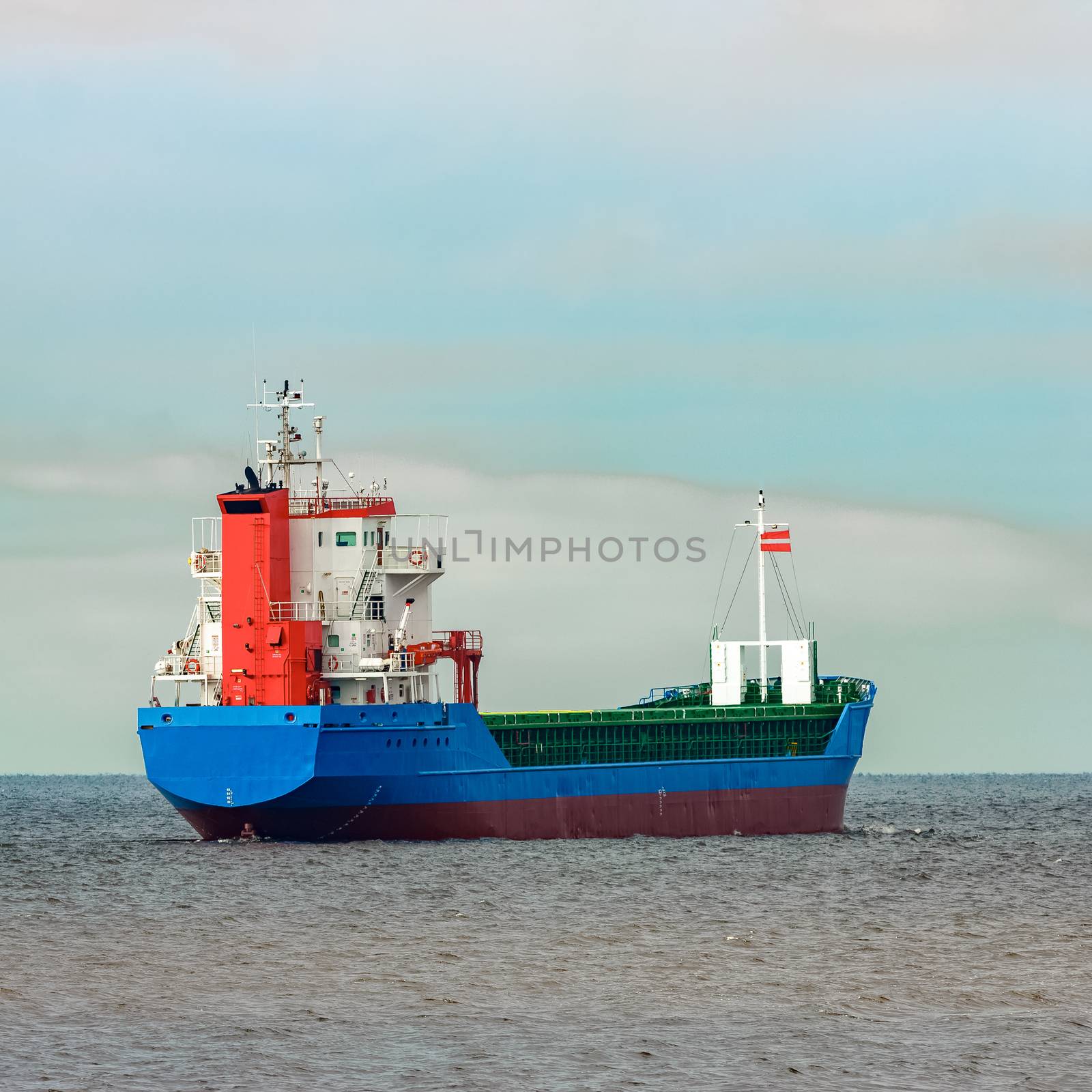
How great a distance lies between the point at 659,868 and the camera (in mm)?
46125

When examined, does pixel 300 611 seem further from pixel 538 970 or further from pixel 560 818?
pixel 538 970

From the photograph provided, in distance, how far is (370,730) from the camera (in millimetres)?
47188

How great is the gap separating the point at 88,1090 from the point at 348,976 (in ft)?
26.6

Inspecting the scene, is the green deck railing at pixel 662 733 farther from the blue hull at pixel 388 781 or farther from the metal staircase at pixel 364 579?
the metal staircase at pixel 364 579

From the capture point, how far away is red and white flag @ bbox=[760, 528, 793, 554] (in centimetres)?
6203

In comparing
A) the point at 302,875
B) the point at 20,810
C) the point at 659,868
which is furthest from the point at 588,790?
the point at 20,810

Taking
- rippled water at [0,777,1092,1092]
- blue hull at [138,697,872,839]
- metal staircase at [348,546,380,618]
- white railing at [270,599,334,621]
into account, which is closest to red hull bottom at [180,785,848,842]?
blue hull at [138,697,872,839]

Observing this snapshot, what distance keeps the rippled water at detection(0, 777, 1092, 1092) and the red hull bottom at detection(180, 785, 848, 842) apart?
0.66m

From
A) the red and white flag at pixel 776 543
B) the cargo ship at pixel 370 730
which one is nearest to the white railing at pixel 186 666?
the cargo ship at pixel 370 730

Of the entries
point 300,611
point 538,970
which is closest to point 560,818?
point 300,611

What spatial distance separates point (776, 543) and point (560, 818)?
555 inches

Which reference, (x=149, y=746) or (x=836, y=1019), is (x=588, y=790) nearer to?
(x=149, y=746)

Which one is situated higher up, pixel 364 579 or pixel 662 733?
pixel 364 579

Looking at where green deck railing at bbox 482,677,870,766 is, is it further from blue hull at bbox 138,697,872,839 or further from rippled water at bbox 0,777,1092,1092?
rippled water at bbox 0,777,1092,1092
